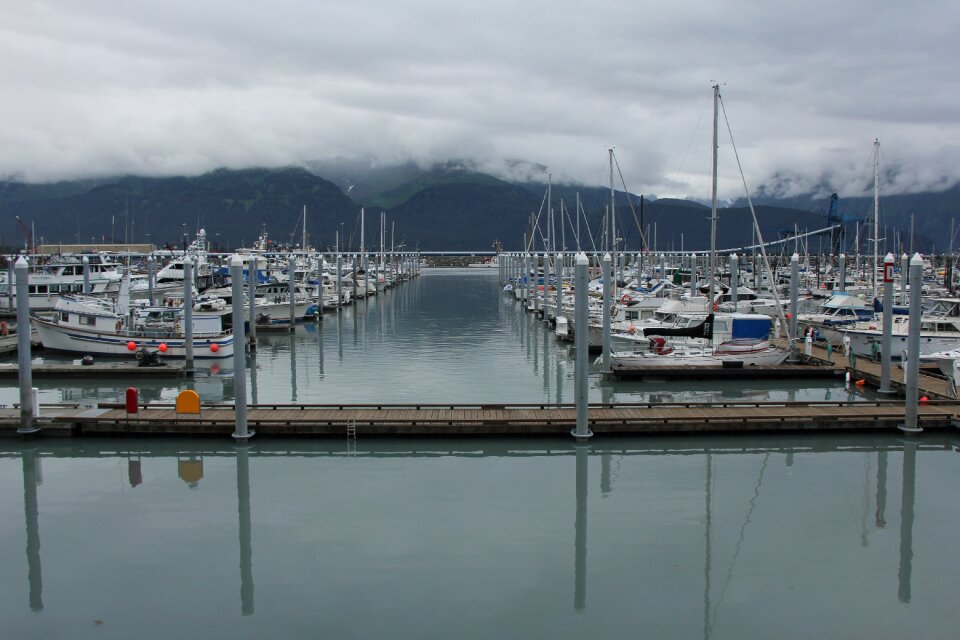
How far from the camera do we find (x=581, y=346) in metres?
18.2

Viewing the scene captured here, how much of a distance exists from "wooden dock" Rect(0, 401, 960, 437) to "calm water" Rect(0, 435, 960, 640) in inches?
15.2

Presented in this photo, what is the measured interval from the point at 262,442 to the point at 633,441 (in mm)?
8763

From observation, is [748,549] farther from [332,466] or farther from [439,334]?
[439,334]

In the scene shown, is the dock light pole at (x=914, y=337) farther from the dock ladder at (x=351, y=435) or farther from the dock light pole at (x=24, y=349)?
the dock light pole at (x=24, y=349)

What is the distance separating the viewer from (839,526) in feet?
46.4

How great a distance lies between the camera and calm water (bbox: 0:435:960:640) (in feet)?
35.1

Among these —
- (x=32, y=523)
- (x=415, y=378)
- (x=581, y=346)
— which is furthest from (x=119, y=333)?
(x=581, y=346)

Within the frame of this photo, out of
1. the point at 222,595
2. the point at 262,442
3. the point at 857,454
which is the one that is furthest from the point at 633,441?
the point at 222,595

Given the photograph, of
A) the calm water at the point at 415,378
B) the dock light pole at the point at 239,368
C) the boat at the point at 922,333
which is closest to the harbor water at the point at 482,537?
the dock light pole at the point at 239,368

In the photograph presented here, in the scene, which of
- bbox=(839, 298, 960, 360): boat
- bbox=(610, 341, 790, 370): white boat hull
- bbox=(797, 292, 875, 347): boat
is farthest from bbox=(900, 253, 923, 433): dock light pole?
bbox=(797, 292, 875, 347): boat

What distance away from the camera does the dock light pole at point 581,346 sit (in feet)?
59.5

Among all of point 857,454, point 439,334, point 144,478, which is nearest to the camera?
point 144,478

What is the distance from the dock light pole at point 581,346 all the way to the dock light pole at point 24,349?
39.6 feet

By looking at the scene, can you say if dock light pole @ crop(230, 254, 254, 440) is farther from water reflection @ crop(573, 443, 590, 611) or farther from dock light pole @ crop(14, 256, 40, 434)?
water reflection @ crop(573, 443, 590, 611)
